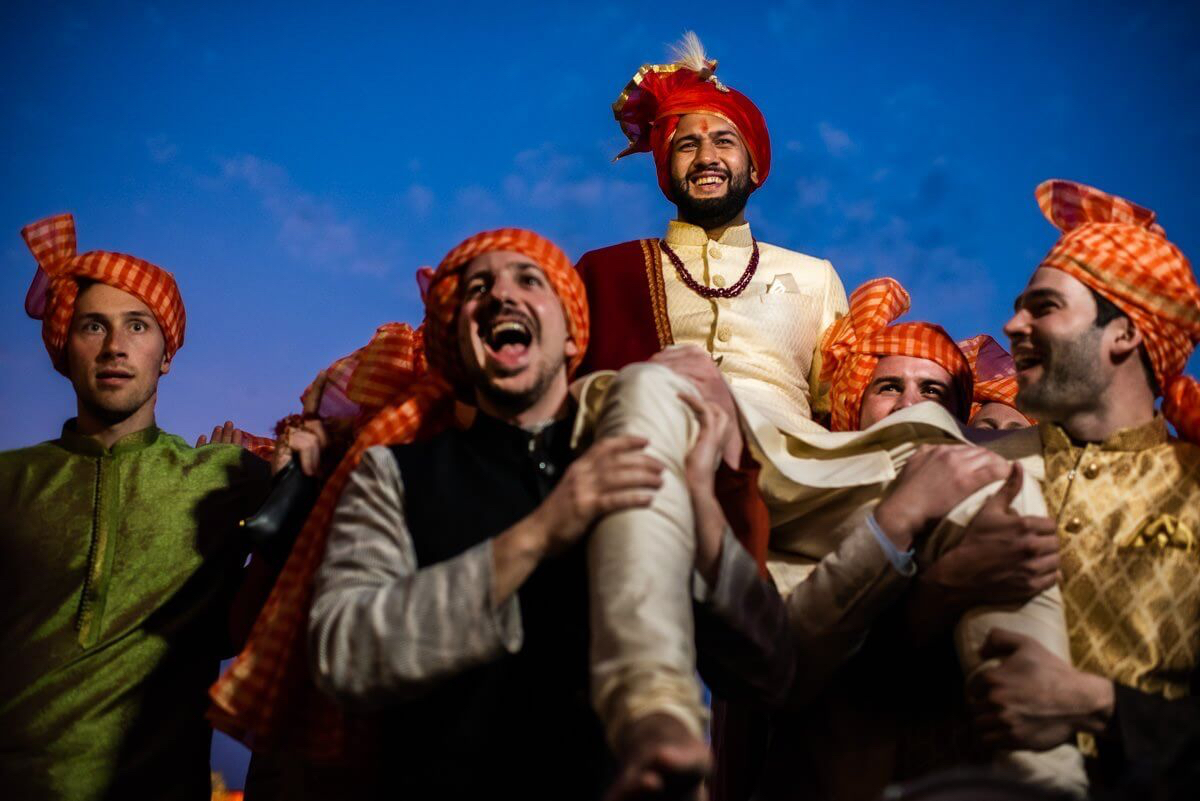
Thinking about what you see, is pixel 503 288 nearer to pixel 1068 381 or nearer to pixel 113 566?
pixel 1068 381

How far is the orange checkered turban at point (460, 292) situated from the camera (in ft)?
12.3

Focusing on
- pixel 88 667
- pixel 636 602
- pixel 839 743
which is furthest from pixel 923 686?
pixel 88 667

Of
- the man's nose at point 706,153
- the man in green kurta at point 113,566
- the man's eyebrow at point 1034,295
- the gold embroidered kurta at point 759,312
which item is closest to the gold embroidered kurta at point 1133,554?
the man's eyebrow at point 1034,295

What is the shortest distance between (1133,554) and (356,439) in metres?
2.37

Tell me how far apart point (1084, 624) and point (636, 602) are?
156cm

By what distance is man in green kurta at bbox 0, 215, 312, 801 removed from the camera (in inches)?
170

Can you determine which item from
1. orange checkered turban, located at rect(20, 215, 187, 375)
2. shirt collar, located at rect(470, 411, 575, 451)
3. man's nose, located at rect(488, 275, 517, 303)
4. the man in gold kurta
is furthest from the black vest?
orange checkered turban, located at rect(20, 215, 187, 375)

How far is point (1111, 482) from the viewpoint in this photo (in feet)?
12.3

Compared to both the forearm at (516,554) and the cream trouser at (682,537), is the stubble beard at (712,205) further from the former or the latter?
the forearm at (516,554)

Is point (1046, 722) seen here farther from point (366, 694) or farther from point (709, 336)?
point (709, 336)

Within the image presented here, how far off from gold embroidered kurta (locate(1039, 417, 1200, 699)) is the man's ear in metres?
0.25

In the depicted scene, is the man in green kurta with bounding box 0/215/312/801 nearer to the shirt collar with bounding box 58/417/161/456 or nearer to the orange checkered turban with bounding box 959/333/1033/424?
the shirt collar with bounding box 58/417/161/456

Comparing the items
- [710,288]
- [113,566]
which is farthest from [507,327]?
[113,566]

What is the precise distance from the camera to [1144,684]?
3.42m
